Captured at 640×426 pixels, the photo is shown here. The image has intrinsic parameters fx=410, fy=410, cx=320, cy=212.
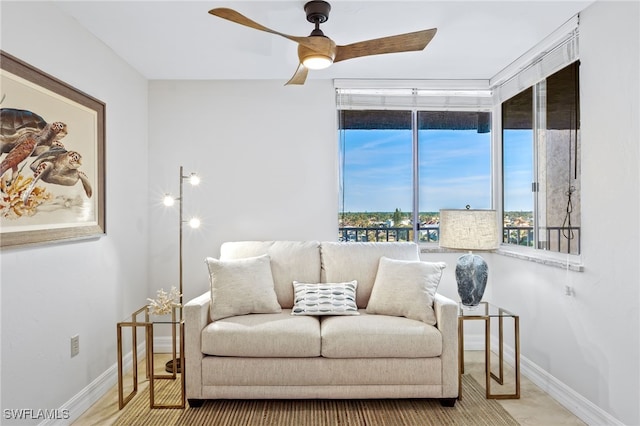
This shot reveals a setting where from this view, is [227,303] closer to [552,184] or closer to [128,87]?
[128,87]

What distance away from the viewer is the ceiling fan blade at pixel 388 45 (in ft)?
7.06

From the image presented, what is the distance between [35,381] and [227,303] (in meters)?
1.13

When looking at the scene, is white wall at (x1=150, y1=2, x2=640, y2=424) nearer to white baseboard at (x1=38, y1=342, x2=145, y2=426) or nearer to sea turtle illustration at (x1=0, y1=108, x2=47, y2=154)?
white baseboard at (x1=38, y1=342, x2=145, y2=426)

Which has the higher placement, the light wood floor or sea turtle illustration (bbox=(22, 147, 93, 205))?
sea turtle illustration (bbox=(22, 147, 93, 205))

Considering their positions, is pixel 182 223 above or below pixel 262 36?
below

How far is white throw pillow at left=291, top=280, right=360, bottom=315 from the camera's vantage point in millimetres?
2930

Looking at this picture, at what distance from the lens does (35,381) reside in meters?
2.20

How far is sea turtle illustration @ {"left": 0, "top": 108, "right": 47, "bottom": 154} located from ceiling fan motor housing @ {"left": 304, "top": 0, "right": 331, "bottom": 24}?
162 cm

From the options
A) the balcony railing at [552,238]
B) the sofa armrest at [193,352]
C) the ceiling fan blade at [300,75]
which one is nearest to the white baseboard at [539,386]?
the sofa armrest at [193,352]

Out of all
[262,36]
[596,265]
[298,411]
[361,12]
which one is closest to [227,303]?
[298,411]

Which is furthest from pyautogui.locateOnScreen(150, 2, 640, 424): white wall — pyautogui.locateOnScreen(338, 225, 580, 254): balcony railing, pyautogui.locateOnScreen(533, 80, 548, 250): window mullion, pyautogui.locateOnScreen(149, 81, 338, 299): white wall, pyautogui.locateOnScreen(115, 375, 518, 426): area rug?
pyautogui.locateOnScreen(115, 375, 518, 426): area rug

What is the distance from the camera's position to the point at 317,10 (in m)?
2.38

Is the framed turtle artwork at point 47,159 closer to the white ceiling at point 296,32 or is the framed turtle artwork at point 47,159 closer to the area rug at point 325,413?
the white ceiling at point 296,32

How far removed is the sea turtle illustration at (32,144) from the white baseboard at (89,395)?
139 centimetres
